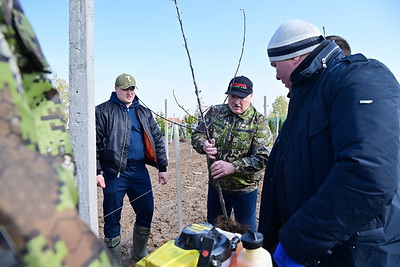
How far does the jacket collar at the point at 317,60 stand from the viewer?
1501 mm

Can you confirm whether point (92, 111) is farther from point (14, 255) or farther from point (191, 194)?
point (191, 194)

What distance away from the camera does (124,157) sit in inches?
142

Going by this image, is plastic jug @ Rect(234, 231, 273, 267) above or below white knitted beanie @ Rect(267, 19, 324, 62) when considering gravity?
below

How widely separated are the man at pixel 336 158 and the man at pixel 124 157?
2346 millimetres

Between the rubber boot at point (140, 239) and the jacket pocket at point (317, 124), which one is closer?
the jacket pocket at point (317, 124)

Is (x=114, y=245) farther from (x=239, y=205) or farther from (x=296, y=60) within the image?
(x=296, y=60)

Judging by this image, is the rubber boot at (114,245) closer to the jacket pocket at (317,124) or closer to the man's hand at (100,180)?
the man's hand at (100,180)

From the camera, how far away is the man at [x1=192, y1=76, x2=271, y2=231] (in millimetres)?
3252

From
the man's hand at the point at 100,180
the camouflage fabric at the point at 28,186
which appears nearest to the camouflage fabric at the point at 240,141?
the man's hand at the point at 100,180

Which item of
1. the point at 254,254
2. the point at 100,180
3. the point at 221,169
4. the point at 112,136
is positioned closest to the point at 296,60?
the point at 254,254

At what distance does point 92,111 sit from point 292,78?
127 centimetres

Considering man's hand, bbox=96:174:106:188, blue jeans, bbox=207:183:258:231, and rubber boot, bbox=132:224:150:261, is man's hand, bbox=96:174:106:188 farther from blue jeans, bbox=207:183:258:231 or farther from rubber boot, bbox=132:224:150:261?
blue jeans, bbox=207:183:258:231

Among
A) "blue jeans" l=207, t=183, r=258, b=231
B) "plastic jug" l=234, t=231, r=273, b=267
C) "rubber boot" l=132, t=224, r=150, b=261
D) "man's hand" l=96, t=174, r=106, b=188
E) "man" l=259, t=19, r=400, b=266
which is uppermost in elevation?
"man" l=259, t=19, r=400, b=266

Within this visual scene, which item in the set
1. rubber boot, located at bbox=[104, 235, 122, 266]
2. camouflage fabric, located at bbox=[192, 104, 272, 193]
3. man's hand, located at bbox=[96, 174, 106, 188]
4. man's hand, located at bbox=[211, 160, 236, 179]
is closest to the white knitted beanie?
man's hand, located at bbox=[211, 160, 236, 179]
